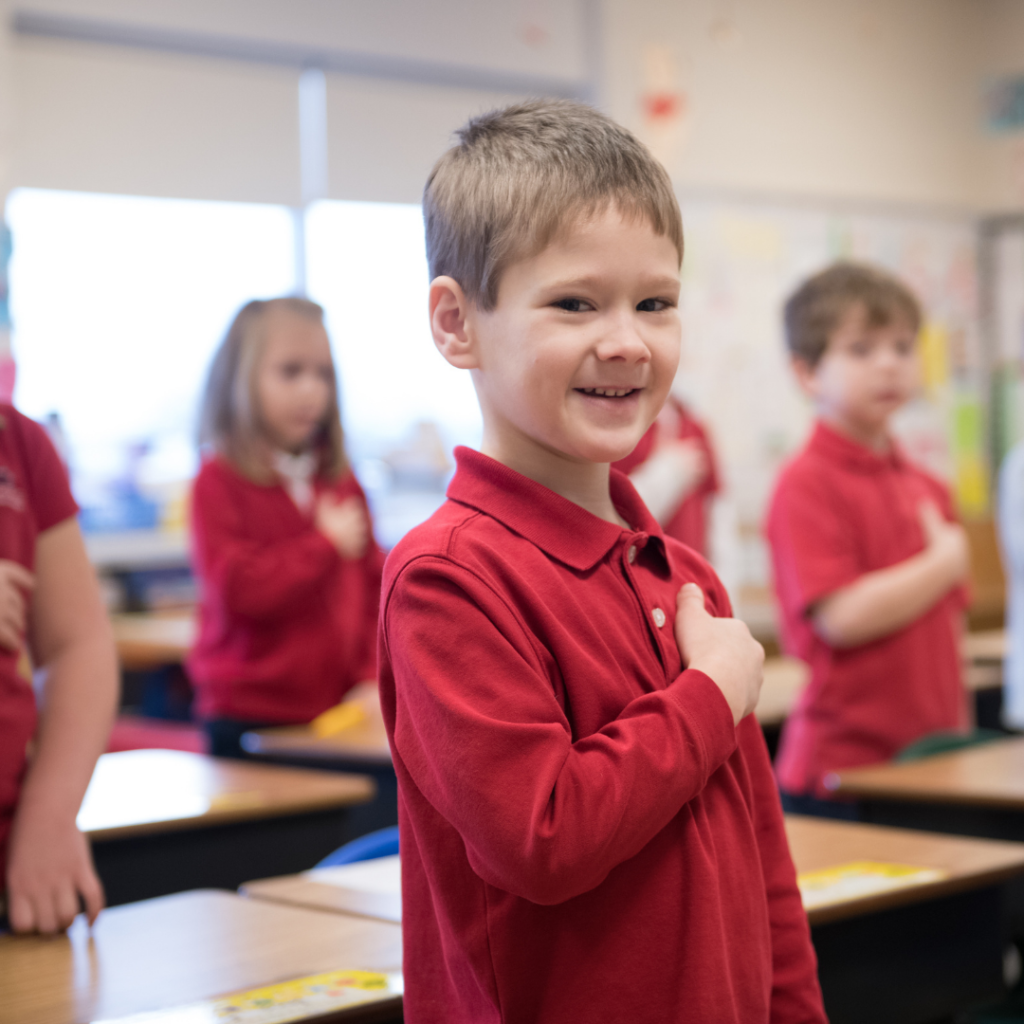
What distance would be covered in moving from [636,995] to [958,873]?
70 cm

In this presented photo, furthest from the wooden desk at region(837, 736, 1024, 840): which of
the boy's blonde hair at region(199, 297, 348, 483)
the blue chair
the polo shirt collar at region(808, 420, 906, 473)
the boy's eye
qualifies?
the boy's blonde hair at region(199, 297, 348, 483)

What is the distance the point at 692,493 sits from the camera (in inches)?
168

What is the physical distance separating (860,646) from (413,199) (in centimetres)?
335

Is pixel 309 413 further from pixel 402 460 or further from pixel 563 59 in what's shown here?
pixel 563 59

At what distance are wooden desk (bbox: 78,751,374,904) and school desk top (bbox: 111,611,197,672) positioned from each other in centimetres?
198

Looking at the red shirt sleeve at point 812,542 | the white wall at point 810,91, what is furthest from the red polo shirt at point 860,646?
the white wall at point 810,91

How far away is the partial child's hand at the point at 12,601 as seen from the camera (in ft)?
4.69

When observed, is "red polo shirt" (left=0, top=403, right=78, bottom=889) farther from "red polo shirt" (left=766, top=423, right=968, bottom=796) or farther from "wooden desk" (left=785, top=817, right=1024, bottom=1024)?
"red polo shirt" (left=766, top=423, right=968, bottom=796)

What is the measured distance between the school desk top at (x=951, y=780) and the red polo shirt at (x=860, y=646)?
16 cm

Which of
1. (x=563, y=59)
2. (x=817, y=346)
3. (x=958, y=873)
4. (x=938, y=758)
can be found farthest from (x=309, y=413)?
(x=563, y=59)

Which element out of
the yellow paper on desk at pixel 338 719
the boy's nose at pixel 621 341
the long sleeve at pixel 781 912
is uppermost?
the boy's nose at pixel 621 341

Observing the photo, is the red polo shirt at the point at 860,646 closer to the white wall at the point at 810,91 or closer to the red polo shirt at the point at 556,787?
the red polo shirt at the point at 556,787

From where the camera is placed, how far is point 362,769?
2578 millimetres

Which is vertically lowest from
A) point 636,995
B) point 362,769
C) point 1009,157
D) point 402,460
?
point 362,769
